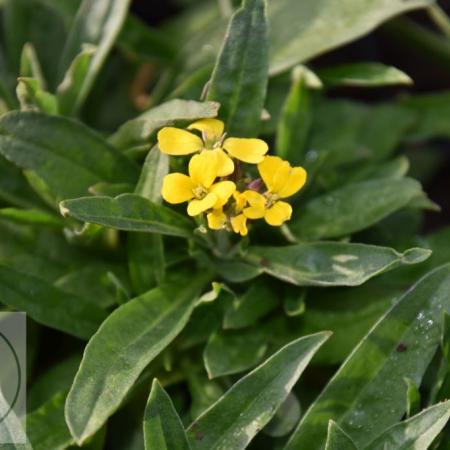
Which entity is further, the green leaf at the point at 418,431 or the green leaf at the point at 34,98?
the green leaf at the point at 34,98

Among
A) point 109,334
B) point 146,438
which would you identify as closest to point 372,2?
point 109,334

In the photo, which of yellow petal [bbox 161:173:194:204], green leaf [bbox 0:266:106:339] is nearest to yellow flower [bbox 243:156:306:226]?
yellow petal [bbox 161:173:194:204]

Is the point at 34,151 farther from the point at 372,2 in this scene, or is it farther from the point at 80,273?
the point at 372,2

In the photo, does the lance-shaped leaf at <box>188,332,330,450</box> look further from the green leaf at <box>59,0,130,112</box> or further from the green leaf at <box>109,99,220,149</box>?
the green leaf at <box>59,0,130,112</box>

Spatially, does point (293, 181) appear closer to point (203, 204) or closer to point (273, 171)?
point (273, 171)

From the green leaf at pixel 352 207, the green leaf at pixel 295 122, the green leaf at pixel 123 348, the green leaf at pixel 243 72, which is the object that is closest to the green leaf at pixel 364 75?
the green leaf at pixel 295 122

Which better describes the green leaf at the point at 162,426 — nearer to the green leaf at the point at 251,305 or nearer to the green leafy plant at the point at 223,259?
the green leafy plant at the point at 223,259

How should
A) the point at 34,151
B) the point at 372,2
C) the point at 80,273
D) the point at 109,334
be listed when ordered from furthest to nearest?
1. the point at 372,2
2. the point at 80,273
3. the point at 34,151
4. the point at 109,334
